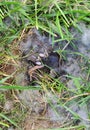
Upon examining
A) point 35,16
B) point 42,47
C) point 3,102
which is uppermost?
point 35,16

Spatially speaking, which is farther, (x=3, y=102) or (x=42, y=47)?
(x=42, y=47)

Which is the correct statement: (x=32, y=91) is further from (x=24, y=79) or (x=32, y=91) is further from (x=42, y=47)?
(x=42, y=47)

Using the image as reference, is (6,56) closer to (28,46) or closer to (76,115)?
(28,46)

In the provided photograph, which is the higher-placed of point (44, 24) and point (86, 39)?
point (44, 24)

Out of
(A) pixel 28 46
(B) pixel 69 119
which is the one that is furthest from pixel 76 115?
(A) pixel 28 46

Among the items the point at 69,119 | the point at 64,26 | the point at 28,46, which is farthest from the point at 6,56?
the point at 69,119

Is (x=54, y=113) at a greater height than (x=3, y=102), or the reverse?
(x=3, y=102)
